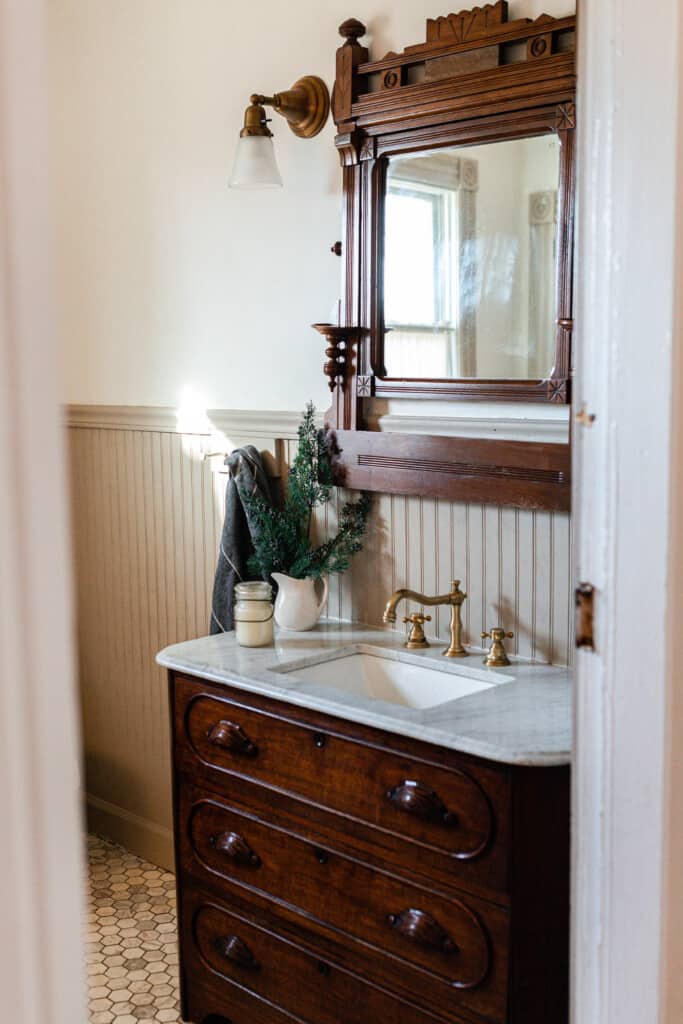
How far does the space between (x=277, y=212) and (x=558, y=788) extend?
5.23 ft

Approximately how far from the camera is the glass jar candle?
7.92 feet

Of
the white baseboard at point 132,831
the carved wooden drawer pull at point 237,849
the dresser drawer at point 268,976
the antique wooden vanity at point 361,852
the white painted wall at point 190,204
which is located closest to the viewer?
the antique wooden vanity at point 361,852

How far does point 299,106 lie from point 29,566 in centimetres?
218

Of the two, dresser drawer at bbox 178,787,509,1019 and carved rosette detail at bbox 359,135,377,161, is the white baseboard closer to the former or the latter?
dresser drawer at bbox 178,787,509,1019

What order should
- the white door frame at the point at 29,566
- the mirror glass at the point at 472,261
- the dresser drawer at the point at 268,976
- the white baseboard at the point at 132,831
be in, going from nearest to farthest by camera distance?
the white door frame at the point at 29,566, the dresser drawer at the point at 268,976, the mirror glass at the point at 472,261, the white baseboard at the point at 132,831

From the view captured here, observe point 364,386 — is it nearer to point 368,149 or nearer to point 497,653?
point 368,149

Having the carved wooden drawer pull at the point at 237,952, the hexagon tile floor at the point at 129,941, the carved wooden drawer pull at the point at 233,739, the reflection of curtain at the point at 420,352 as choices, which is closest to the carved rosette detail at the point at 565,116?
the reflection of curtain at the point at 420,352

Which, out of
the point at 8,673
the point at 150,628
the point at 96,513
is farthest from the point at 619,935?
the point at 96,513

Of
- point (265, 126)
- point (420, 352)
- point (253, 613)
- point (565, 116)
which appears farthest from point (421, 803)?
point (265, 126)

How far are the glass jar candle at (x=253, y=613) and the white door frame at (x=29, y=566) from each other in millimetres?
1768

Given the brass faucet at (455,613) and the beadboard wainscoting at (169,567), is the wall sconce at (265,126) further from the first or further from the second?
the brass faucet at (455,613)

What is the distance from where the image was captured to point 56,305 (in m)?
0.62

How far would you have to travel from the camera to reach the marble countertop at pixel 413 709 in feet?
5.91

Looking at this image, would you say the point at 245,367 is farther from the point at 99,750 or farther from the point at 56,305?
the point at 56,305
